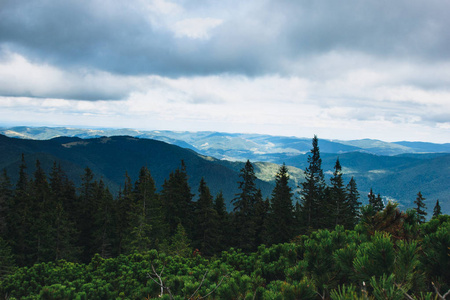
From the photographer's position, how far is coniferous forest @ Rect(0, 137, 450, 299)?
11.1ft

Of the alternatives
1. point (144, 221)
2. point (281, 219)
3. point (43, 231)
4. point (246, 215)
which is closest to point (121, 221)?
point (144, 221)

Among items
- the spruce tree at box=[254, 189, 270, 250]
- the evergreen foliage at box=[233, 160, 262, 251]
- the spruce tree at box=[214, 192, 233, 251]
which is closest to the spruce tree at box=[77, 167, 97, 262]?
the spruce tree at box=[214, 192, 233, 251]

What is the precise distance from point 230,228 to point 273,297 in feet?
121

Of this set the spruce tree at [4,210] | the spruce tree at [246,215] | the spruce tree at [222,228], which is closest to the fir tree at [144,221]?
the spruce tree at [222,228]

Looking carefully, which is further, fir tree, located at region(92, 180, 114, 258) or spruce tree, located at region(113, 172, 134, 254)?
spruce tree, located at region(113, 172, 134, 254)

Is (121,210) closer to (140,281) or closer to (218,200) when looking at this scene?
(218,200)

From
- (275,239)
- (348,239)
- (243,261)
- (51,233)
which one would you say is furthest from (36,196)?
(348,239)

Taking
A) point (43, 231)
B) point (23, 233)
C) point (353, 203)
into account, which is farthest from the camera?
point (353, 203)

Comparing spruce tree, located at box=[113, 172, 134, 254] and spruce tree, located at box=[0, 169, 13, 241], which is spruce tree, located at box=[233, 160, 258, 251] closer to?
spruce tree, located at box=[113, 172, 134, 254]

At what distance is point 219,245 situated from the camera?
118 ft

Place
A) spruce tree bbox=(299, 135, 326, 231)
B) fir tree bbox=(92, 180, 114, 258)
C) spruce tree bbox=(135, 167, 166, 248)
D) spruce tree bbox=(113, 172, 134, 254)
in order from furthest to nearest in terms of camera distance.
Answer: spruce tree bbox=(113, 172, 134, 254) → fir tree bbox=(92, 180, 114, 258) → spruce tree bbox=(135, 167, 166, 248) → spruce tree bbox=(299, 135, 326, 231)

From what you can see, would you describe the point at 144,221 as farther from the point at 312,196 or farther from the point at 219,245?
the point at 312,196

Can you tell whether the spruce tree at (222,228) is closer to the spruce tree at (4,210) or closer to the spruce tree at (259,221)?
A: the spruce tree at (259,221)

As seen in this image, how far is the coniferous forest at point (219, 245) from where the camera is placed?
3369 mm
